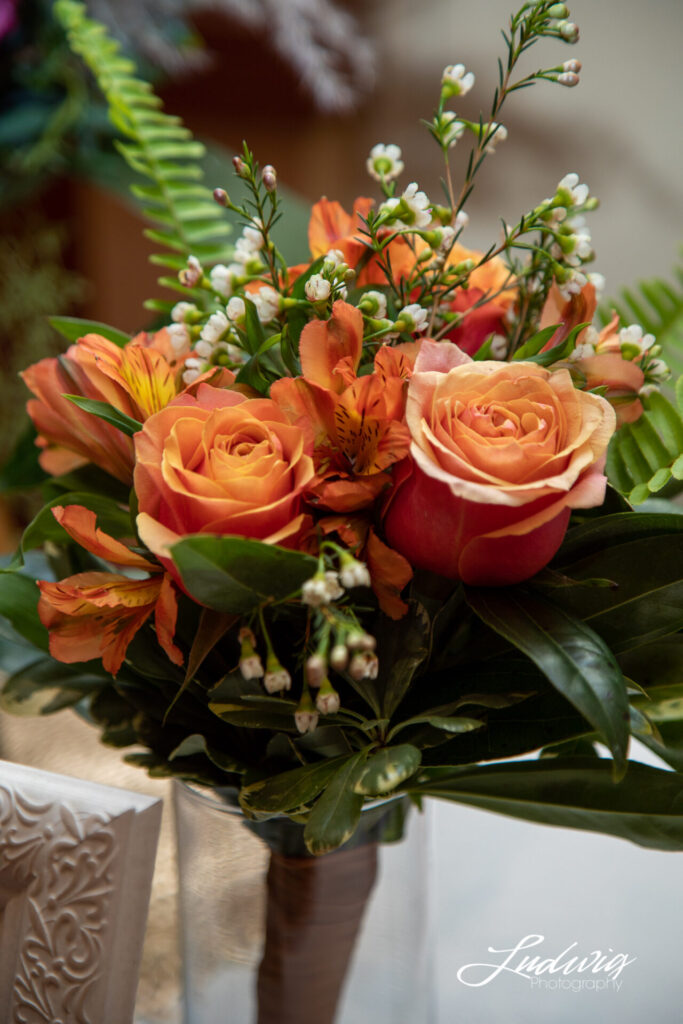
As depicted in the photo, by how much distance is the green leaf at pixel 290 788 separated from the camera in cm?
33

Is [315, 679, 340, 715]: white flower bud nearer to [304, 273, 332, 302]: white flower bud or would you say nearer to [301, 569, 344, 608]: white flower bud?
[301, 569, 344, 608]: white flower bud

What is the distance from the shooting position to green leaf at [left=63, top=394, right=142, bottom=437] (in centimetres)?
33

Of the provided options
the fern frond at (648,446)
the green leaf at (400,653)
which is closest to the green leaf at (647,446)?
the fern frond at (648,446)

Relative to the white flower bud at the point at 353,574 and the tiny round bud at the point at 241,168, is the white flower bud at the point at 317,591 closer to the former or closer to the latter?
the white flower bud at the point at 353,574

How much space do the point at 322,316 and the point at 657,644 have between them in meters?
0.18

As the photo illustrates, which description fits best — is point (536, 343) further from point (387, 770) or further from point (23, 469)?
point (23, 469)

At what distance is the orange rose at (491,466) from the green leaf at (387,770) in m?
0.06

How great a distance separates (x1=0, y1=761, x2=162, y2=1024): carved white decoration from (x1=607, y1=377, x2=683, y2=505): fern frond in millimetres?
230

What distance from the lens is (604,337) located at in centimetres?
37

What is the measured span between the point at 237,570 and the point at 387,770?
0.27 feet

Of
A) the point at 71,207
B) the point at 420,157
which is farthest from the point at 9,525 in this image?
the point at 420,157

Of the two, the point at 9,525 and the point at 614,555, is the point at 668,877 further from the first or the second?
the point at 9,525

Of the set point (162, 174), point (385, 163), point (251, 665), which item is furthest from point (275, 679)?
point (162, 174)

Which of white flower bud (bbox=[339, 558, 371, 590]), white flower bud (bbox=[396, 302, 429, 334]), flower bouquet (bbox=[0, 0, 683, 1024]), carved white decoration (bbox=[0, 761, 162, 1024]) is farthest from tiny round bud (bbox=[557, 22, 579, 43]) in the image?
carved white decoration (bbox=[0, 761, 162, 1024])
